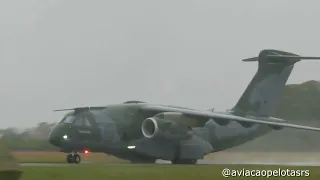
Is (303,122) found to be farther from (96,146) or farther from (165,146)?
(96,146)

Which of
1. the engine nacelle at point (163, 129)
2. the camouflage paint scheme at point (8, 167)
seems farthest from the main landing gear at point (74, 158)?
the camouflage paint scheme at point (8, 167)

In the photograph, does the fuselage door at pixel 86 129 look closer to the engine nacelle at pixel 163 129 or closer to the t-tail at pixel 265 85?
the engine nacelle at pixel 163 129

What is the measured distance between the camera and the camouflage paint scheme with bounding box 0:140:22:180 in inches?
158

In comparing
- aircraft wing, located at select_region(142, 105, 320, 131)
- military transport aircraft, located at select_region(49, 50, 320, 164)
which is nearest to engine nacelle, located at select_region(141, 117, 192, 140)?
military transport aircraft, located at select_region(49, 50, 320, 164)

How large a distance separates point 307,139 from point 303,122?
0.76 metres

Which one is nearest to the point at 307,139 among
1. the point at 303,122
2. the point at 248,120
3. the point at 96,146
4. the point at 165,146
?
the point at 303,122

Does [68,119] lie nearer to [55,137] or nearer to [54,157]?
[55,137]

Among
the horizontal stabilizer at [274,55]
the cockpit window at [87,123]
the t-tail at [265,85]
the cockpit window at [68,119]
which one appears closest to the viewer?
the cockpit window at [87,123]

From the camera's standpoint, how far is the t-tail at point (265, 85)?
2719 cm

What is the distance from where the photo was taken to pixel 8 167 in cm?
402

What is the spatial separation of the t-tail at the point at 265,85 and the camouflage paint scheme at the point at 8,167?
23275 millimetres

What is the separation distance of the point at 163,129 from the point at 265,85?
20.6 ft

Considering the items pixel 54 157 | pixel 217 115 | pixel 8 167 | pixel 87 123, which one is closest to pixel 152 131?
pixel 87 123

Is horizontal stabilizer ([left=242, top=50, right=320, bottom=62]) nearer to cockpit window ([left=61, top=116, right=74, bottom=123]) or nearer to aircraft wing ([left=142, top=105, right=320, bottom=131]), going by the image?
aircraft wing ([left=142, top=105, right=320, bottom=131])
